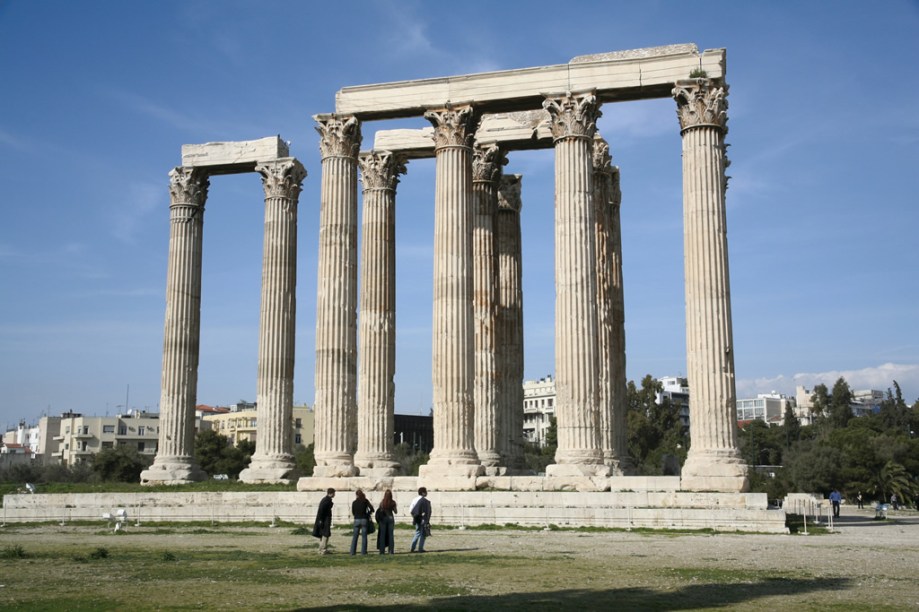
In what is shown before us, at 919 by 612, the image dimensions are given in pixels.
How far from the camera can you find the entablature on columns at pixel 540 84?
3738 centimetres

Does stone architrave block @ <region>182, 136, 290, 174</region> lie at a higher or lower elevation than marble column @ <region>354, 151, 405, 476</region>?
higher

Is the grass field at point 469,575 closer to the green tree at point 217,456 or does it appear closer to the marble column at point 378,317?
the marble column at point 378,317

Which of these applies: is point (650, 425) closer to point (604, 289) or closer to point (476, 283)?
point (604, 289)

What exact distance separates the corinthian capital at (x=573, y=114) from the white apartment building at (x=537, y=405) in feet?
435

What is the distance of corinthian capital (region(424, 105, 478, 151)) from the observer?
39938 mm

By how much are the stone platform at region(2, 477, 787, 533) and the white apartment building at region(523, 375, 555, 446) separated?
428 feet

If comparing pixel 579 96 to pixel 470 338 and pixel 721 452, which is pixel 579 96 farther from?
pixel 721 452

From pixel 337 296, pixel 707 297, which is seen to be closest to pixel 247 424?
pixel 337 296

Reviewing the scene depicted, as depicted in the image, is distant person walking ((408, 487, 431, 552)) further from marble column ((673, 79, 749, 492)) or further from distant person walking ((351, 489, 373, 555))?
marble column ((673, 79, 749, 492))

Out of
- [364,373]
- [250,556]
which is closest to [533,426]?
[364,373]

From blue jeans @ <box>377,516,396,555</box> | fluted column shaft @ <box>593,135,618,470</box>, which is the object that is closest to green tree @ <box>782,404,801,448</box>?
fluted column shaft @ <box>593,135,618,470</box>

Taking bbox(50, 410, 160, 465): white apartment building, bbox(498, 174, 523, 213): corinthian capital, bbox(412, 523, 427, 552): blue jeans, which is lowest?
bbox(412, 523, 427, 552): blue jeans

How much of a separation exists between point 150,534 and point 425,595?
19225 mm

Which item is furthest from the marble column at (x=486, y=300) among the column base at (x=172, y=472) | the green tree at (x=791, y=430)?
the green tree at (x=791, y=430)
